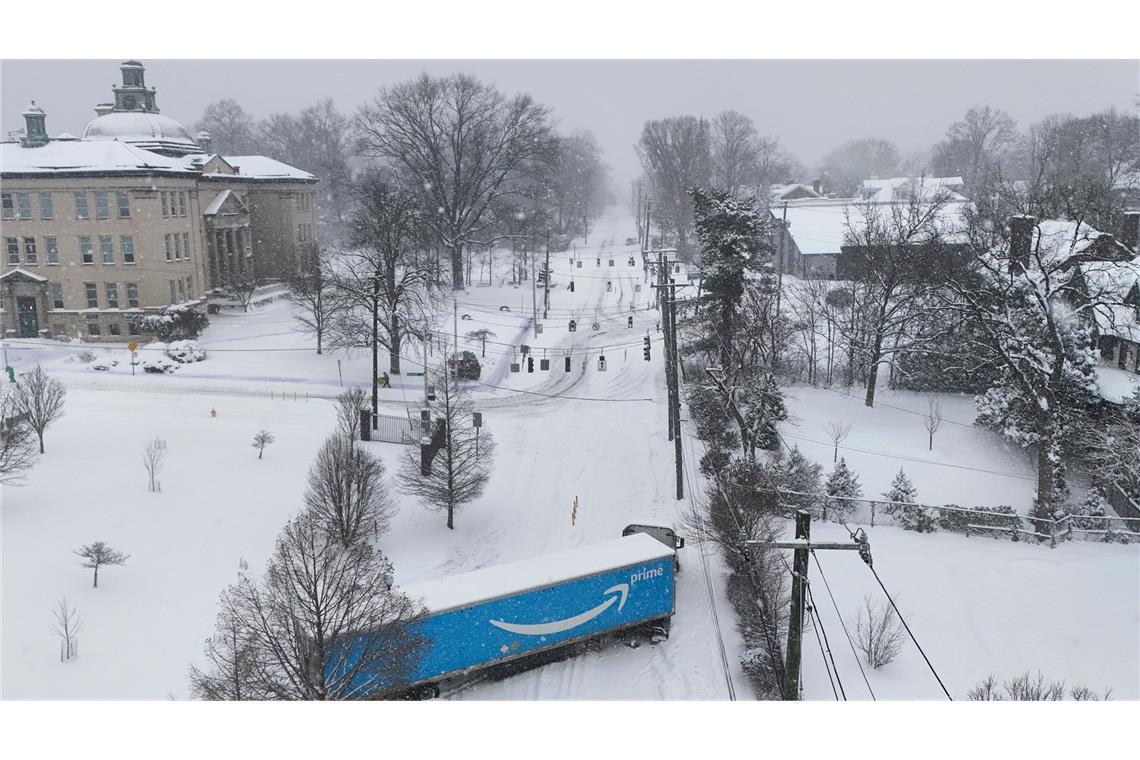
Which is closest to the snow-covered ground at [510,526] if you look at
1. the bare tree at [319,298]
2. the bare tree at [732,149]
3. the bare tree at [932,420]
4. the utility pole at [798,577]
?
the bare tree at [932,420]

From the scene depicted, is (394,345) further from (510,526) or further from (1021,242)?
(1021,242)

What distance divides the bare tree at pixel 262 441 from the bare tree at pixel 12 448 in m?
6.51

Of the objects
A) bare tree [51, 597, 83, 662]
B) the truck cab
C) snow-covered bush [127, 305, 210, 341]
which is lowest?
bare tree [51, 597, 83, 662]

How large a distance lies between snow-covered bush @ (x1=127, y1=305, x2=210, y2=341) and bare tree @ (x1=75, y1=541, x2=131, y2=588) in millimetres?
25361

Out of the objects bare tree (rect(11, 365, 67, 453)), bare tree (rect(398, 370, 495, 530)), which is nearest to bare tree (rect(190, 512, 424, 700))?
bare tree (rect(398, 370, 495, 530))

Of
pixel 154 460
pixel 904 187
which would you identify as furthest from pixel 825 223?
pixel 154 460

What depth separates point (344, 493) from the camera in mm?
23938

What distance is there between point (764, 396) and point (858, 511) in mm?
6371

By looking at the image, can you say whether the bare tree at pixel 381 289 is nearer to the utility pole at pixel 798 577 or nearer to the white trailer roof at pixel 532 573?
the white trailer roof at pixel 532 573

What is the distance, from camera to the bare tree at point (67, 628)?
18953 mm

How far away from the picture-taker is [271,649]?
1457 centimetres

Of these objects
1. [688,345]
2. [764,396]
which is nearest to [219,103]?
[688,345]

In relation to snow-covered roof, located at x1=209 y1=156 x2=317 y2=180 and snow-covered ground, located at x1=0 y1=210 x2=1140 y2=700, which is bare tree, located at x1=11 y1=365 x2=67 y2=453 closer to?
snow-covered ground, located at x1=0 y1=210 x2=1140 y2=700

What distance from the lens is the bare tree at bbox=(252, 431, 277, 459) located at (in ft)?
96.8
